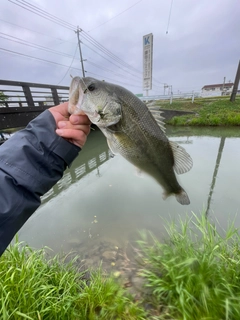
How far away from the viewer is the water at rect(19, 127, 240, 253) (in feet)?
10.1

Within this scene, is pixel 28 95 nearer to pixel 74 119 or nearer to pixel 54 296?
pixel 74 119

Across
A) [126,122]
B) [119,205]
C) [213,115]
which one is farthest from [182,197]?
[213,115]

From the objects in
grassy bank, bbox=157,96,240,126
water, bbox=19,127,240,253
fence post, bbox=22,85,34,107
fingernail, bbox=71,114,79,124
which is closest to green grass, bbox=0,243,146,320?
water, bbox=19,127,240,253

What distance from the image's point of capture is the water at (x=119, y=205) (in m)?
3.07

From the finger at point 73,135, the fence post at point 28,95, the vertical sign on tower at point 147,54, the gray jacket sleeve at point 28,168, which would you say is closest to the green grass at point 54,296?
the gray jacket sleeve at point 28,168

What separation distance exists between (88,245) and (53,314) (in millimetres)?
1419

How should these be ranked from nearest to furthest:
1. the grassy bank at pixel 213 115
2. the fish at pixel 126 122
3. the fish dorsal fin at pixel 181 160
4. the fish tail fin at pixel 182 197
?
the fish at pixel 126 122, the fish dorsal fin at pixel 181 160, the fish tail fin at pixel 182 197, the grassy bank at pixel 213 115

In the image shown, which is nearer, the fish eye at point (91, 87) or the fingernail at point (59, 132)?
the fingernail at point (59, 132)

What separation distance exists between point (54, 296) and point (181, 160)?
177 centimetres

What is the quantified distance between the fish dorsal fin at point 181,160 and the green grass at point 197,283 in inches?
36.9

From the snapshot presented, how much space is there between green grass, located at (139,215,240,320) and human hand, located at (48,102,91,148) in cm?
163

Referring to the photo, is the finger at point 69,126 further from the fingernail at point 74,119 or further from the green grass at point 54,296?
the green grass at point 54,296

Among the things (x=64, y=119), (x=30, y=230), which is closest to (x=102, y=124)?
(x=64, y=119)

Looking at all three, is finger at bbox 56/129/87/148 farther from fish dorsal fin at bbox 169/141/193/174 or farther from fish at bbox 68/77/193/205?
fish dorsal fin at bbox 169/141/193/174
